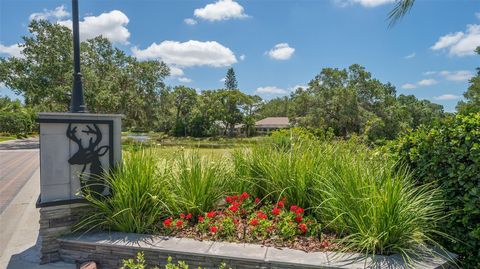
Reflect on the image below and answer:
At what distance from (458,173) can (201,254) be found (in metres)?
2.49

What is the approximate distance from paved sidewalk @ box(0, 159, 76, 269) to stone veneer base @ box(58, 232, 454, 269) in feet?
0.93

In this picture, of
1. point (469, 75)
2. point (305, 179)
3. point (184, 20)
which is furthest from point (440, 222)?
point (469, 75)

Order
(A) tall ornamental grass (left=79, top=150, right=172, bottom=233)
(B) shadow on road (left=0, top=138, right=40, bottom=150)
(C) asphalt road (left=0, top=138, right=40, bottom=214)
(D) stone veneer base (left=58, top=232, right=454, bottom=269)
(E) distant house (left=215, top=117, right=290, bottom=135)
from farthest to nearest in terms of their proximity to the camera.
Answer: (E) distant house (left=215, top=117, right=290, bottom=135)
(B) shadow on road (left=0, top=138, right=40, bottom=150)
(C) asphalt road (left=0, top=138, right=40, bottom=214)
(A) tall ornamental grass (left=79, top=150, right=172, bottom=233)
(D) stone veneer base (left=58, top=232, right=454, bottom=269)

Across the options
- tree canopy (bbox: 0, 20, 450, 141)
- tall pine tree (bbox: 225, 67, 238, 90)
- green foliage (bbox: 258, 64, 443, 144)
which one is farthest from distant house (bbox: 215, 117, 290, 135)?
tall pine tree (bbox: 225, 67, 238, 90)

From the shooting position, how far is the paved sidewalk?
317 cm

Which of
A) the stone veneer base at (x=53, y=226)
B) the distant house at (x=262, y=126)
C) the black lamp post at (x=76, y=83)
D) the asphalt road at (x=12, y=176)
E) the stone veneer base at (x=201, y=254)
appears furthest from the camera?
the distant house at (x=262, y=126)

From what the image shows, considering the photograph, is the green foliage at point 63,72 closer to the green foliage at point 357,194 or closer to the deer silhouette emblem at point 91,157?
the deer silhouette emblem at point 91,157

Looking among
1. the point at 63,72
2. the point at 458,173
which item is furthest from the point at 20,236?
the point at 63,72

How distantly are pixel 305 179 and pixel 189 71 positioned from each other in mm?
40978

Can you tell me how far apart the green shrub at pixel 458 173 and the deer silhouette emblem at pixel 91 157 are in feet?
11.9

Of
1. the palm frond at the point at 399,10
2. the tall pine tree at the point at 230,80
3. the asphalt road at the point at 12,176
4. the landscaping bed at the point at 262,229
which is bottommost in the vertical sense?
the asphalt road at the point at 12,176

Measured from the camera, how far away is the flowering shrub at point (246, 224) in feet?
10.1

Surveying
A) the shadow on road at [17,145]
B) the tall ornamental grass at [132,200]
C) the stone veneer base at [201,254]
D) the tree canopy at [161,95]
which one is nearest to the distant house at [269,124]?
the tree canopy at [161,95]

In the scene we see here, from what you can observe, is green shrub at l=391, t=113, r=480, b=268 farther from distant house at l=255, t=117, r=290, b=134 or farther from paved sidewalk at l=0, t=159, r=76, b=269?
distant house at l=255, t=117, r=290, b=134
